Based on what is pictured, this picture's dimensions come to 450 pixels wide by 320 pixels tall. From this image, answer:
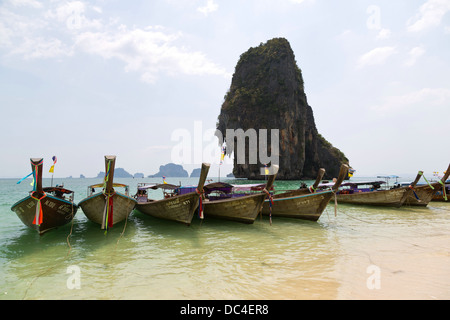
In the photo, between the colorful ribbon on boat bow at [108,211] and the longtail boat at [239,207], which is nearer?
the colorful ribbon on boat bow at [108,211]

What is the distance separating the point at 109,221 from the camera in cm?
954

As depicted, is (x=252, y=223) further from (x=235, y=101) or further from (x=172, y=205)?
(x=235, y=101)

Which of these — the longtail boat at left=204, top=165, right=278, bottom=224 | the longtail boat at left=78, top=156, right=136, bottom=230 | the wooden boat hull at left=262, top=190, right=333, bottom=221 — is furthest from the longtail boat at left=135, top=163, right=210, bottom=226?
the wooden boat hull at left=262, top=190, right=333, bottom=221

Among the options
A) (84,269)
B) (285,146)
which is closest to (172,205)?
(84,269)

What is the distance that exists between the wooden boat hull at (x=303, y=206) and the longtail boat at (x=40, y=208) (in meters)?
10.0

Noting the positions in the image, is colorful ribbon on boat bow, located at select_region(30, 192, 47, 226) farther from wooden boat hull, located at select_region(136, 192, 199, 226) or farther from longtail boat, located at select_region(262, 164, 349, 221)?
longtail boat, located at select_region(262, 164, 349, 221)

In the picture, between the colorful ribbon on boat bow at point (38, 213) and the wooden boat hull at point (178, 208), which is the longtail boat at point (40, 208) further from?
the wooden boat hull at point (178, 208)

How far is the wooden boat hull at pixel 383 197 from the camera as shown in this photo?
1727 cm

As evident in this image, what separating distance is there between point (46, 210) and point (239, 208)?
7806 mm

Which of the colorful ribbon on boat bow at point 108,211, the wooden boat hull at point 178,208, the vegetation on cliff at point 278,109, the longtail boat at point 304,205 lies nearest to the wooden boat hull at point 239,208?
the wooden boat hull at point 178,208

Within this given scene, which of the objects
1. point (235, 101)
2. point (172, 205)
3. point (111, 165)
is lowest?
point (172, 205)

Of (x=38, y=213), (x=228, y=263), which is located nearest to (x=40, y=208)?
(x=38, y=213)

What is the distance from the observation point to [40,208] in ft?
27.4

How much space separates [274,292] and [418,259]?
4607 mm
